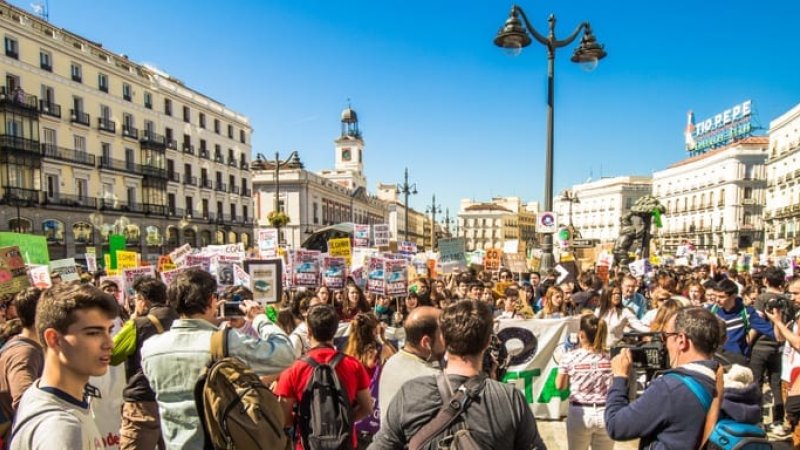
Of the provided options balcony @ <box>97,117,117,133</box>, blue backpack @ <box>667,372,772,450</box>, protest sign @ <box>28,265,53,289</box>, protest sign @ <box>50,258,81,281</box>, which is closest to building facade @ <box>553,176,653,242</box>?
balcony @ <box>97,117,117,133</box>

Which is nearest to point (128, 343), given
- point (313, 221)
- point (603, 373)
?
point (603, 373)

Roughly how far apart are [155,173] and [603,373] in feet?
140

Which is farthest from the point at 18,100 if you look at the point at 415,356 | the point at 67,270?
the point at 415,356

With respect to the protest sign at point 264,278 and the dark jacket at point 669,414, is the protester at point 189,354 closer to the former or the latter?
the dark jacket at point 669,414

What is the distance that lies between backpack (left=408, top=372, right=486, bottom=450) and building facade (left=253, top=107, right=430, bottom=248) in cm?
5197

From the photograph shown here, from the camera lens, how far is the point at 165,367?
8.43ft

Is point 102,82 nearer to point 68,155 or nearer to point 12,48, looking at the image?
point 12,48

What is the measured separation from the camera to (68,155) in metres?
32.8

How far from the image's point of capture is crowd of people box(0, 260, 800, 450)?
5.72 ft

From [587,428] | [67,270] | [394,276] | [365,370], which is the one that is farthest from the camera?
[67,270]

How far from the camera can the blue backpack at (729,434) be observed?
6.32ft

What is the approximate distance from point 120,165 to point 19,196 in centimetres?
891

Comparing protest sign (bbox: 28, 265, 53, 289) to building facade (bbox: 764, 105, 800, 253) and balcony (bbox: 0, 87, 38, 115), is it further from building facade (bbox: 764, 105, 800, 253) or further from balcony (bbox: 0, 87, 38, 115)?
building facade (bbox: 764, 105, 800, 253)

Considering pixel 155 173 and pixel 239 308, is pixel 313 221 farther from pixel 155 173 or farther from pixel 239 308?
pixel 239 308
